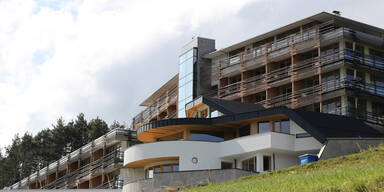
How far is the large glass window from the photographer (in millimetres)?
62781

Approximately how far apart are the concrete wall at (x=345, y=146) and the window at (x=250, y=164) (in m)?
6.32

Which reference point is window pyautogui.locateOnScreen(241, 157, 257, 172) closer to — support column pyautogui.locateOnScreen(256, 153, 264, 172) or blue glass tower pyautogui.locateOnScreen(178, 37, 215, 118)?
support column pyautogui.locateOnScreen(256, 153, 264, 172)

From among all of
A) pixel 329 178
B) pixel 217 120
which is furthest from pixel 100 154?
pixel 329 178

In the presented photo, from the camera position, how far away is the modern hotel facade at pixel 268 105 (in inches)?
1617

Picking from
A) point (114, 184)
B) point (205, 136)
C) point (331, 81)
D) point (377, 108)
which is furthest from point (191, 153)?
point (114, 184)

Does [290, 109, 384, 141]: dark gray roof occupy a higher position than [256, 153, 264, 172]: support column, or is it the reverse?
[290, 109, 384, 141]: dark gray roof

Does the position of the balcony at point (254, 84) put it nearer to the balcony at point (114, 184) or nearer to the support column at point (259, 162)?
the balcony at point (114, 184)

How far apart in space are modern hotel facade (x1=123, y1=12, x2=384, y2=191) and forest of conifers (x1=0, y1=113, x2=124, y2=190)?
2754 cm

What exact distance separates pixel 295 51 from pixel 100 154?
25989 millimetres

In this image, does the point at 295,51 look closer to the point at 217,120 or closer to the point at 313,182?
the point at 217,120

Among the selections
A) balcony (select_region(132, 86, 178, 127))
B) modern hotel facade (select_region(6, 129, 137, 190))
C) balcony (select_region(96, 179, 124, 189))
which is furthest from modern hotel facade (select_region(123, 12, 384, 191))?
balcony (select_region(96, 179, 124, 189))

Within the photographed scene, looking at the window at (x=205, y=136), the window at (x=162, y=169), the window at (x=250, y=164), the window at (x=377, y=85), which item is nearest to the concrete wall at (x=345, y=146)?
the window at (x=250, y=164)

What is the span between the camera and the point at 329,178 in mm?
17250

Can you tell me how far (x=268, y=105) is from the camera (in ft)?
182
